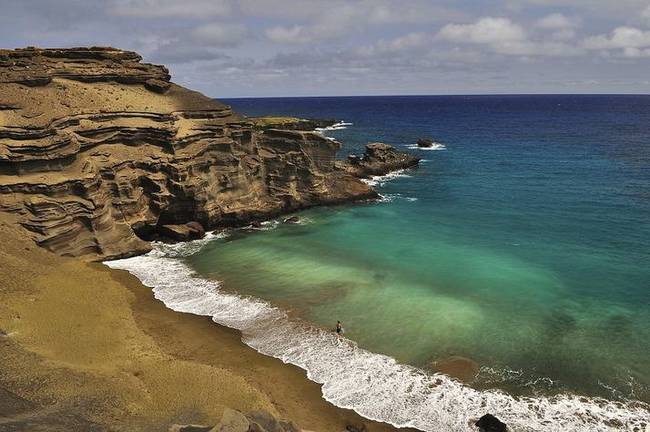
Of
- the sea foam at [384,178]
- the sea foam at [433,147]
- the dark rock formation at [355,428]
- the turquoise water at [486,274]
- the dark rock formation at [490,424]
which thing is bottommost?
Result: the dark rock formation at [355,428]

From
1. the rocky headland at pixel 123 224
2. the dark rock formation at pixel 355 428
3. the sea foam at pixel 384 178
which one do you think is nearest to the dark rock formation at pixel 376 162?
the sea foam at pixel 384 178

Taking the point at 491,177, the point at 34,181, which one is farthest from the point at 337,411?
A: the point at 491,177

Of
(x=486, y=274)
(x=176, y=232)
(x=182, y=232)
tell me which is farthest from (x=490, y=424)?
(x=176, y=232)

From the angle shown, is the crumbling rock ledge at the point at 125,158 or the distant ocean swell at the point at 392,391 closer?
the distant ocean swell at the point at 392,391

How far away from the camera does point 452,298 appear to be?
A: 3431 centimetres

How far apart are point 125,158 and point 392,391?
1240 inches

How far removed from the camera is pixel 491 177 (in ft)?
248

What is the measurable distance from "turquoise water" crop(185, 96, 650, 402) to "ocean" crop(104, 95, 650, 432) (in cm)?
13

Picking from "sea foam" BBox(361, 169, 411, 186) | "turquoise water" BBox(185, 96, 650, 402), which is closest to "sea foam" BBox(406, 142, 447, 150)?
"sea foam" BBox(361, 169, 411, 186)

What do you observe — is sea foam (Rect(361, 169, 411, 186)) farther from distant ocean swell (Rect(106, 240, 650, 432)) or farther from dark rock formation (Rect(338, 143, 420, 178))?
distant ocean swell (Rect(106, 240, 650, 432))

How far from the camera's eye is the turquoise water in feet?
90.9

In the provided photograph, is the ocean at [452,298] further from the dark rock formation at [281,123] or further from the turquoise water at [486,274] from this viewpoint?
the dark rock formation at [281,123]

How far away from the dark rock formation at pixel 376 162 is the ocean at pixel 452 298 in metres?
14.1

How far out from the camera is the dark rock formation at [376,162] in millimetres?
78875
